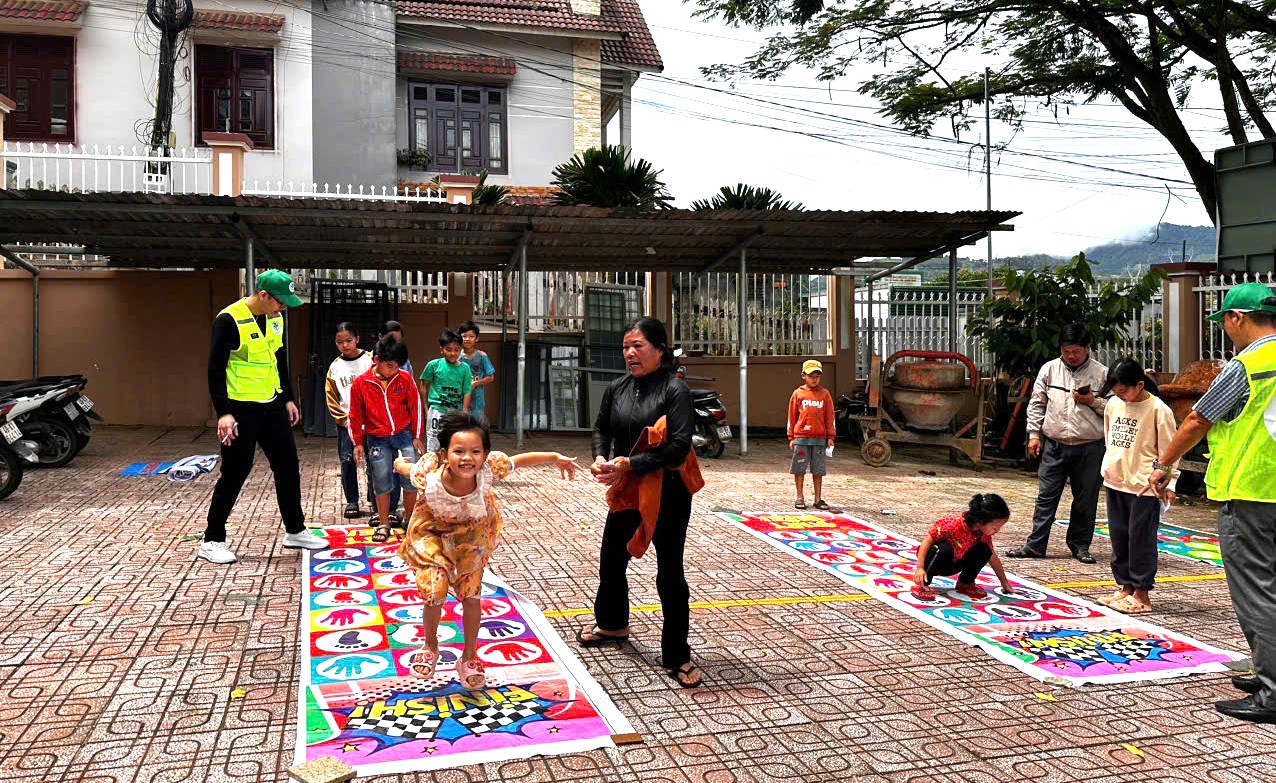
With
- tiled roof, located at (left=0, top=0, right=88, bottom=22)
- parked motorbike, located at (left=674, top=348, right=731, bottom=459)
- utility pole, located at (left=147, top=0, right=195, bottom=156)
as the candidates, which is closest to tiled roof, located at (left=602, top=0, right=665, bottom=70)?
utility pole, located at (left=147, top=0, right=195, bottom=156)

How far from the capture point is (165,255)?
42.1ft

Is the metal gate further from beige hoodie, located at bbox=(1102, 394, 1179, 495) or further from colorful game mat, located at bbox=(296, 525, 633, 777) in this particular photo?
beige hoodie, located at bbox=(1102, 394, 1179, 495)

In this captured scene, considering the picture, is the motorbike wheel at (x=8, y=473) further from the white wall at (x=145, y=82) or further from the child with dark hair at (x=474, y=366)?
the white wall at (x=145, y=82)

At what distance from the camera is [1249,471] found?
390 centimetres

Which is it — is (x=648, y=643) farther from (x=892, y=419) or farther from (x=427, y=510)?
(x=892, y=419)

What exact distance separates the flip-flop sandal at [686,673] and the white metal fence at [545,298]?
35.2ft

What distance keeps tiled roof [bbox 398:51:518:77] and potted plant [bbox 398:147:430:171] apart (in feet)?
5.51

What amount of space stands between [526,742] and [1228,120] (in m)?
16.2

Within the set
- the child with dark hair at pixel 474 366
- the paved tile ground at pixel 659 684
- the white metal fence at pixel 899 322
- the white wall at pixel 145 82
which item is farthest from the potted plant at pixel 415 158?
the paved tile ground at pixel 659 684

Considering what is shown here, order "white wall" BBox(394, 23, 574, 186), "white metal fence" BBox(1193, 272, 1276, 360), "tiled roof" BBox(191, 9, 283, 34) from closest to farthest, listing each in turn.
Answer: "white metal fence" BBox(1193, 272, 1276, 360)
"tiled roof" BBox(191, 9, 283, 34)
"white wall" BBox(394, 23, 574, 186)

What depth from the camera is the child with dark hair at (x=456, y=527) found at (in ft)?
12.4

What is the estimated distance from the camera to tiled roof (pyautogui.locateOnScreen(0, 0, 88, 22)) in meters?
17.2

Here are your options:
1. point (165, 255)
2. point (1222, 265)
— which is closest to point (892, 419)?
point (1222, 265)

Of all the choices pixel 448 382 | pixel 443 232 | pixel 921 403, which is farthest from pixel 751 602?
pixel 443 232
